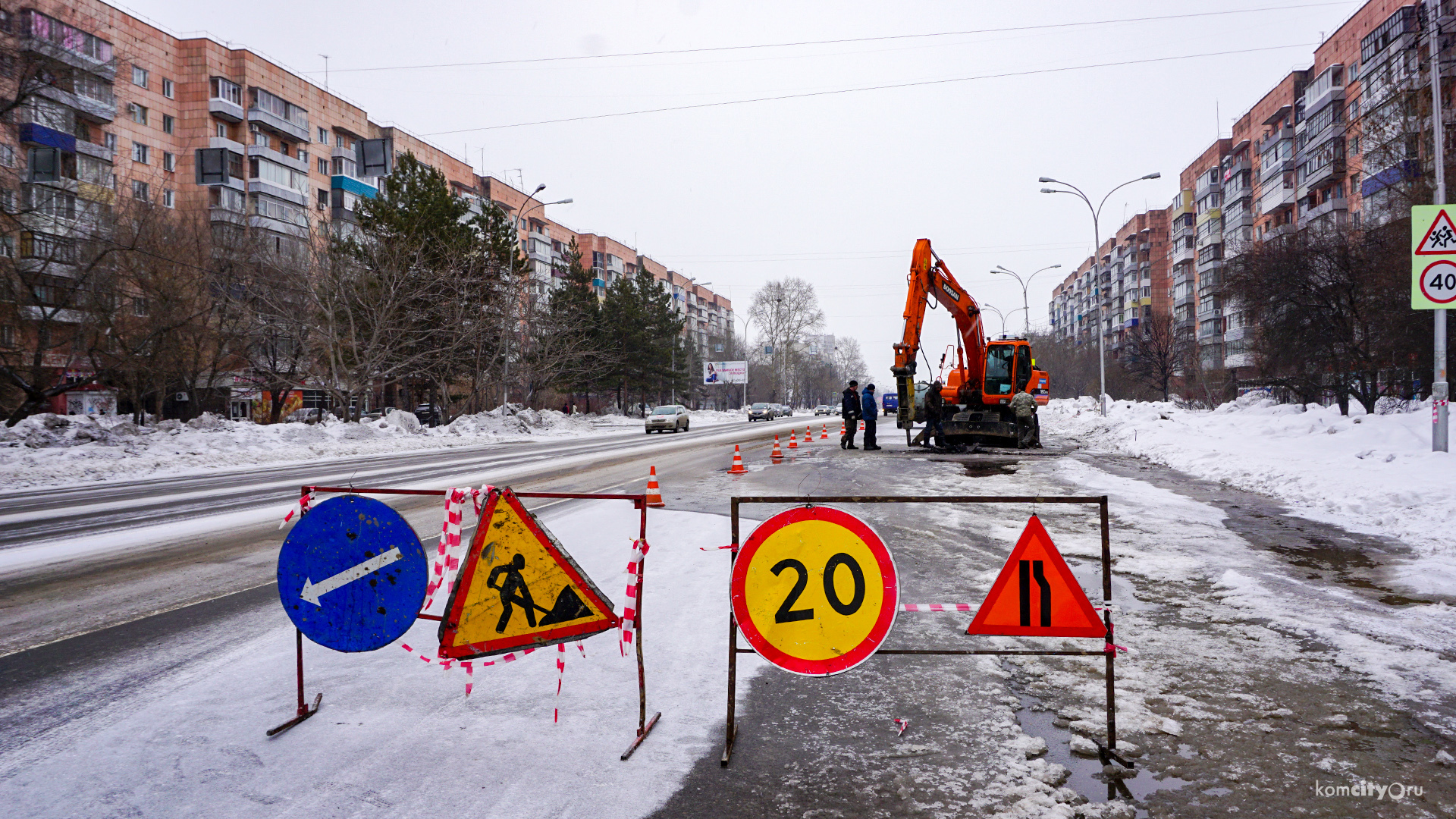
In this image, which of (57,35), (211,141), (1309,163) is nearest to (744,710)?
(57,35)

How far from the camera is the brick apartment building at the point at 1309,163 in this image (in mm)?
23281

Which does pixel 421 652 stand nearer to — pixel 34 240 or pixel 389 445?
pixel 389 445

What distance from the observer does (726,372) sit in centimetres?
8462

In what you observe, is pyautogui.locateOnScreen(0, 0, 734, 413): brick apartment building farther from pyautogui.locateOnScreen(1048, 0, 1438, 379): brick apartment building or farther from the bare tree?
the bare tree

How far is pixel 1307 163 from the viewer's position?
54.6 m

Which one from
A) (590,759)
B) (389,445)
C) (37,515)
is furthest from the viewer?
(389,445)

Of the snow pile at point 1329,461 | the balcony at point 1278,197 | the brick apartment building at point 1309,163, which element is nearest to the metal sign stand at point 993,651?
the snow pile at point 1329,461

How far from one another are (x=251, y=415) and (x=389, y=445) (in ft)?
91.9

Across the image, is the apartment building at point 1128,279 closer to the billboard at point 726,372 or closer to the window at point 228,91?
the billboard at point 726,372

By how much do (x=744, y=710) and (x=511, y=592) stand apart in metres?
1.40

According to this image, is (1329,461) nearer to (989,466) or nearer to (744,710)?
(989,466)

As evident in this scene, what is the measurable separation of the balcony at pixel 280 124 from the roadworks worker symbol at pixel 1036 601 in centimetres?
6253

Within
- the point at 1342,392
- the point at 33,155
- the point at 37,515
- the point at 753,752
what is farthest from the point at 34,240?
the point at 1342,392

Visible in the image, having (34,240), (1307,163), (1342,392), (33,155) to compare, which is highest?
(1307,163)
